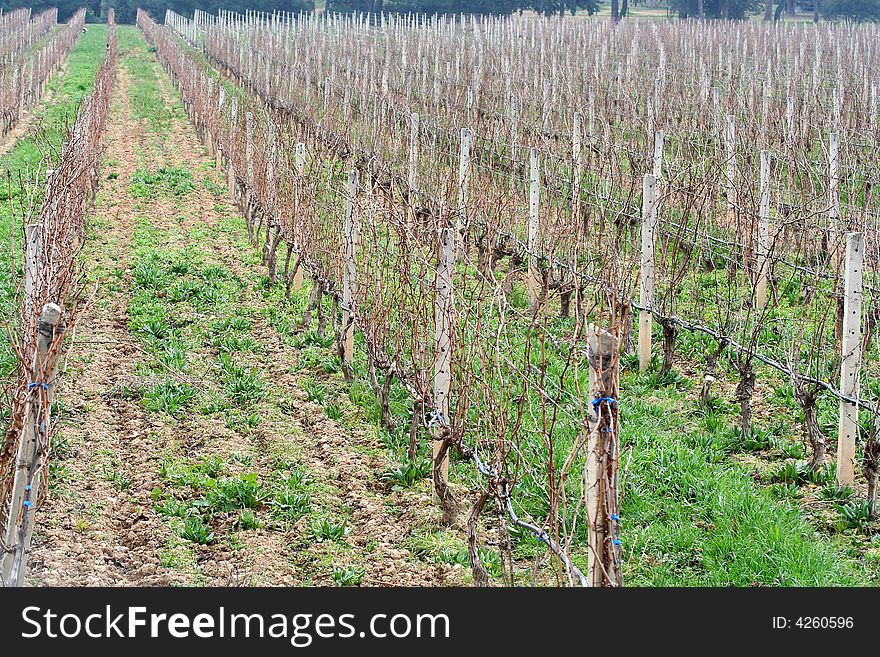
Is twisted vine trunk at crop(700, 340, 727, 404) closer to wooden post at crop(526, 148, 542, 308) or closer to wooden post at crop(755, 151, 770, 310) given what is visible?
wooden post at crop(755, 151, 770, 310)

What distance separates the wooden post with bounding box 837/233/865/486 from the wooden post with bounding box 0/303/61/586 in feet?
12.9

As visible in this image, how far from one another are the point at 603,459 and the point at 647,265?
4809 millimetres

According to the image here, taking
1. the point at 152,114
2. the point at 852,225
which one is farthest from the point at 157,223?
the point at 152,114

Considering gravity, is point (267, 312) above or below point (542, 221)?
below

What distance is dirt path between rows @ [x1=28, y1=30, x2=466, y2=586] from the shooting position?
17.4ft

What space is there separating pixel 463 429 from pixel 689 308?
401cm

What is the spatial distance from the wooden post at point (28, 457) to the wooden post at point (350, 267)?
3631 mm

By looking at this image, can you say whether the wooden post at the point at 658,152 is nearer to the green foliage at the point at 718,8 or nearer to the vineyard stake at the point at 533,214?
the vineyard stake at the point at 533,214

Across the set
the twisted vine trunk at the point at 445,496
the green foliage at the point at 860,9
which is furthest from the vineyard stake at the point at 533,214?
the green foliage at the point at 860,9

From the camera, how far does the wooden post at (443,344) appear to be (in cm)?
624

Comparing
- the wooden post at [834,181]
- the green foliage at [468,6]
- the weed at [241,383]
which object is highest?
the green foliage at [468,6]

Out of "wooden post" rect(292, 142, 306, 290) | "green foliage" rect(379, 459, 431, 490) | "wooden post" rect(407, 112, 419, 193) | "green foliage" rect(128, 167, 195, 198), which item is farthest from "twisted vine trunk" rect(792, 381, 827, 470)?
"green foliage" rect(128, 167, 195, 198)

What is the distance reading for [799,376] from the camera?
6.46 m

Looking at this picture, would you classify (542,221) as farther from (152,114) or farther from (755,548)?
(152,114)
